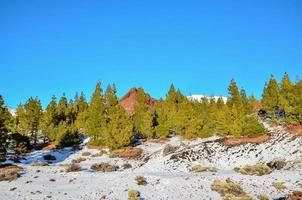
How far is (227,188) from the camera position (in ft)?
115

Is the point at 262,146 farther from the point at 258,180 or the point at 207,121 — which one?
the point at 207,121

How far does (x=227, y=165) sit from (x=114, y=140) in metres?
27.3

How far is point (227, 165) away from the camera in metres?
51.3

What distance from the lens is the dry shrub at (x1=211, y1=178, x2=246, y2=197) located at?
34.3 metres

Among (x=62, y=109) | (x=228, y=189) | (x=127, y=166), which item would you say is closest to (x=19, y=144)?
(x=127, y=166)

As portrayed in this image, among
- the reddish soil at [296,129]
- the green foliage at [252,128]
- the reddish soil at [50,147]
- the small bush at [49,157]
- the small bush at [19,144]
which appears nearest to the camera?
the reddish soil at [296,129]

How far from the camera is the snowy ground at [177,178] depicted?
34562 millimetres

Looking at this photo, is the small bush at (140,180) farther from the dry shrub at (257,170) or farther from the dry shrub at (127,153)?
the dry shrub at (127,153)

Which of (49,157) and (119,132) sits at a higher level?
(119,132)

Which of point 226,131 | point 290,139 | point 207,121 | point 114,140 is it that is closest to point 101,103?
point 114,140

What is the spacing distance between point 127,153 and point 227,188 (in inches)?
1375

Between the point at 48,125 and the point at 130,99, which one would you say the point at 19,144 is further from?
the point at 130,99

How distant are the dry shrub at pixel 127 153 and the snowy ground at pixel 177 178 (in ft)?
26.7

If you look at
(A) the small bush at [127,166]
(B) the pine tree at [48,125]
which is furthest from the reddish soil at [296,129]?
(B) the pine tree at [48,125]
